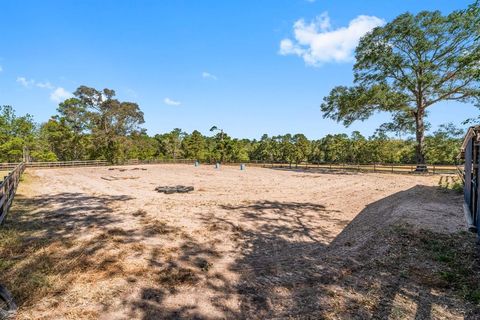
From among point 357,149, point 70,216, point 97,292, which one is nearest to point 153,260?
point 97,292

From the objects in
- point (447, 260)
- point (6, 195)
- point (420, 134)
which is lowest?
point (447, 260)

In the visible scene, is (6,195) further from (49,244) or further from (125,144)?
(125,144)

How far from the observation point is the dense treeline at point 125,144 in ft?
128

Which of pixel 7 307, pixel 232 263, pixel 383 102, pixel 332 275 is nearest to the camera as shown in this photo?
pixel 7 307

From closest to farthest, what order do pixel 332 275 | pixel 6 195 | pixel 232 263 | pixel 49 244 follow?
1. pixel 332 275
2. pixel 232 263
3. pixel 49 244
4. pixel 6 195

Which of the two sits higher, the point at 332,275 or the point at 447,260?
the point at 447,260

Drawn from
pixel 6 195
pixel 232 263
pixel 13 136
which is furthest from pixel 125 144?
pixel 232 263

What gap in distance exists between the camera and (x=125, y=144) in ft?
154

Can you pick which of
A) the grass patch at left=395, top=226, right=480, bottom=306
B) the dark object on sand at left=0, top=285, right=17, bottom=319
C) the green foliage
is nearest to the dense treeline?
the green foliage

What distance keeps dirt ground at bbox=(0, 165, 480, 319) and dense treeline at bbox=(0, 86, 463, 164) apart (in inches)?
877

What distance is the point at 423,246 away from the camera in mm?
5805

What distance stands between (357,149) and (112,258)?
215 ft

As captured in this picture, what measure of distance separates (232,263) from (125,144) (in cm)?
4698

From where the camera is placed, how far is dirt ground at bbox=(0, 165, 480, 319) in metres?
3.67
